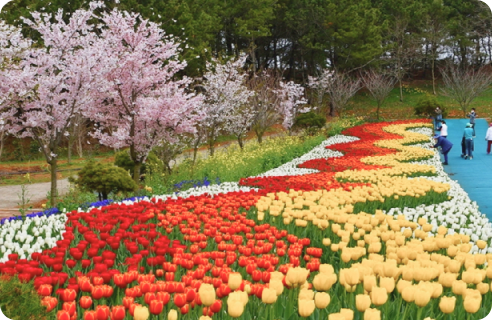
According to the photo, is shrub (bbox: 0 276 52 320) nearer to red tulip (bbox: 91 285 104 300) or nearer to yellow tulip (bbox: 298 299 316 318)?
red tulip (bbox: 91 285 104 300)

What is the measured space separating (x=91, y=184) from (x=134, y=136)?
2.33 meters

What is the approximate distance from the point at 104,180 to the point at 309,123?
17463mm

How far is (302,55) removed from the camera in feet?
137

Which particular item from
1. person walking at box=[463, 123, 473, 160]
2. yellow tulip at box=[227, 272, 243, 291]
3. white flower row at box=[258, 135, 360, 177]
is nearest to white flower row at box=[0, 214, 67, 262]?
yellow tulip at box=[227, 272, 243, 291]

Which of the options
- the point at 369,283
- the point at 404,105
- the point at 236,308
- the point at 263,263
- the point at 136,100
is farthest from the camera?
the point at 404,105

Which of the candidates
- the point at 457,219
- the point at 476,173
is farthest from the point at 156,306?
the point at 476,173

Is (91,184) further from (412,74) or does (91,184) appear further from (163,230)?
(412,74)

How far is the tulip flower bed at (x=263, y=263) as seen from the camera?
265 centimetres

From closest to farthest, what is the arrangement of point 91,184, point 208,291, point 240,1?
point 208,291, point 91,184, point 240,1

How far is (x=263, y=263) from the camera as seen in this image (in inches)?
130

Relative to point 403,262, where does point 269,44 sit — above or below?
above

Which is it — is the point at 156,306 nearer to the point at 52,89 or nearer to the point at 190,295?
the point at 190,295

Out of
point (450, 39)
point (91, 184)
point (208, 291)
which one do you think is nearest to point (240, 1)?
point (450, 39)

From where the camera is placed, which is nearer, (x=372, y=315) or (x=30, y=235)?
(x=372, y=315)
